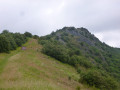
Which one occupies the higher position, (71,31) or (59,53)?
(71,31)

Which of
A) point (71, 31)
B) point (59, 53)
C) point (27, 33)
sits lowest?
point (59, 53)

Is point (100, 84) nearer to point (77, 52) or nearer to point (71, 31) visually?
point (77, 52)

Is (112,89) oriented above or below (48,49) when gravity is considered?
below

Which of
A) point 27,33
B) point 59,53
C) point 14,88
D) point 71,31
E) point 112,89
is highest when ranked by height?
point 71,31

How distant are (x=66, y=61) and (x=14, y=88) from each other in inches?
1514

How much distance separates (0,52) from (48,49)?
19531 millimetres

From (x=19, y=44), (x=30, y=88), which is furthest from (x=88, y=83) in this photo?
(x=19, y=44)

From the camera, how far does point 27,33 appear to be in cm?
8712

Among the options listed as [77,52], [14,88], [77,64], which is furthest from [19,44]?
[14,88]

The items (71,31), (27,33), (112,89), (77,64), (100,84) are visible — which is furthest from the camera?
(71,31)

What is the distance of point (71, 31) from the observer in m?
171

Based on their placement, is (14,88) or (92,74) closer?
(14,88)

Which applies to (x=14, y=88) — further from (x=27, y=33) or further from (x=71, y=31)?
(x=71, y=31)

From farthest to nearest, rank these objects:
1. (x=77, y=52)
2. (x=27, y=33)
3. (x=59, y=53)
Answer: (x=27, y=33) < (x=77, y=52) < (x=59, y=53)
